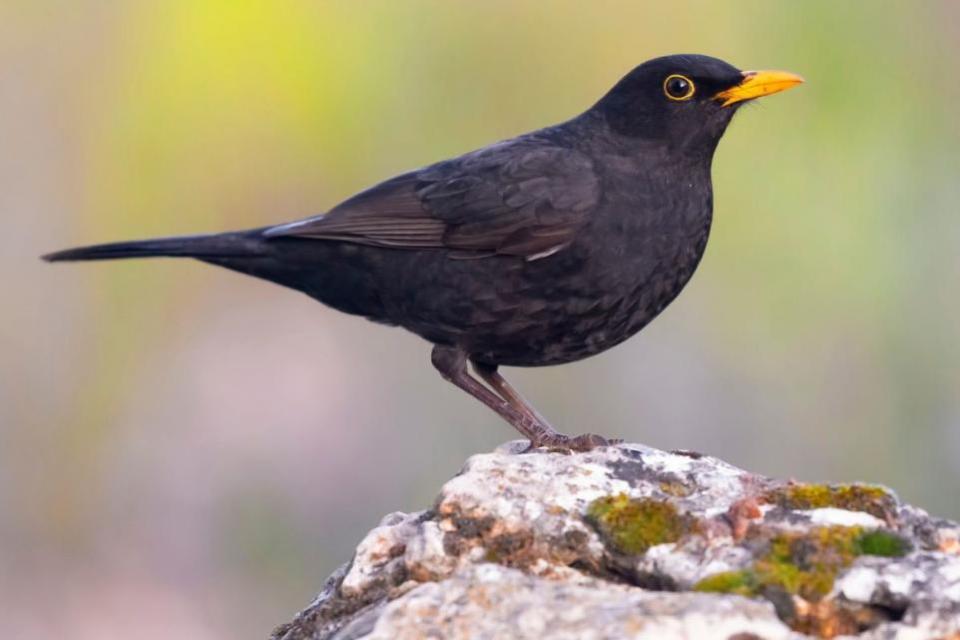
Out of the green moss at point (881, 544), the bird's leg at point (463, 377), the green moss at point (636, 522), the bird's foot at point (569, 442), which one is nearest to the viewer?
the green moss at point (881, 544)

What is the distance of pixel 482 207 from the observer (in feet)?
22.1

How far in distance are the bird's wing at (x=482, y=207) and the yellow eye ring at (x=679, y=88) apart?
20.6 inches

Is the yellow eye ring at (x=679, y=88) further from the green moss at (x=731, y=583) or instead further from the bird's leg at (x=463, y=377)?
the green moss at (x=731, y=583)

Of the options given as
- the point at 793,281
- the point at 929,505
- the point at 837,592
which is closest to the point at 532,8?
the point at 793,281

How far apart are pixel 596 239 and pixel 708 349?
23.9ft

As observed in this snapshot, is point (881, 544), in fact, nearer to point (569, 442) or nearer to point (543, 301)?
Answer: point (569, 442)

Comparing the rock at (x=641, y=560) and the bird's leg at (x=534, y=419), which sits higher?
the bird's leg at (x=534, y=419)

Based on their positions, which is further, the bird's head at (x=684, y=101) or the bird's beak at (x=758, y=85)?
the bird's head at (x=684, y=101)

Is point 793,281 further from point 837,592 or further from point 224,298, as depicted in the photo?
point 837,592

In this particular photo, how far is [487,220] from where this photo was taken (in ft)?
21.9

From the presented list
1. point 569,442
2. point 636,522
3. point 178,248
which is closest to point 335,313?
point 178,248

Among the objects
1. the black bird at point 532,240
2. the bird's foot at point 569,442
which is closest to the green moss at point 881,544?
the bird's foot at point 569,442

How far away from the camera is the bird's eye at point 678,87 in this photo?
271 inches

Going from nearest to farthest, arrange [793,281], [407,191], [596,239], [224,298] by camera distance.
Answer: [596,239], [407,191], [793,281], [224,298]
